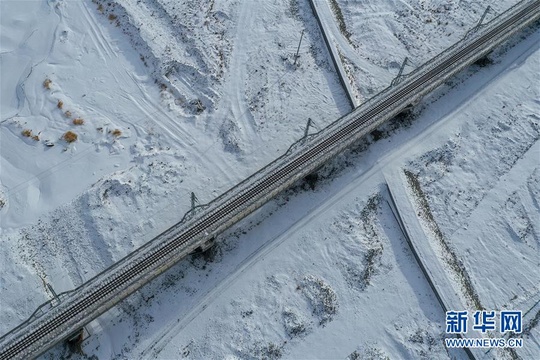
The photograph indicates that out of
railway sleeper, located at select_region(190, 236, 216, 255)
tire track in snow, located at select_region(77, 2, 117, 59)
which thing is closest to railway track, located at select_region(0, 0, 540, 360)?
railway sleeper, located at select_region(190, 236, 216, 255)

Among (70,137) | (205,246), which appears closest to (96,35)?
(70,137)

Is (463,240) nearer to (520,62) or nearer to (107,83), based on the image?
(520,62)

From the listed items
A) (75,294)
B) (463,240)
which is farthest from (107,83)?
(463,240)

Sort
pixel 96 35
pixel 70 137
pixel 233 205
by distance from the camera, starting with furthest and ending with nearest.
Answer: pixel 96 35, pixel 70 137, pixel 233 205

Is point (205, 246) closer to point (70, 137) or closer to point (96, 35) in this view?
point (70, 137)

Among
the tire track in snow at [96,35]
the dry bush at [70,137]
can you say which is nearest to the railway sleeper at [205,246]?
the dry bush at [70,137]

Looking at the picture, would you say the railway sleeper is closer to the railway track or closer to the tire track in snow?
the railway track
